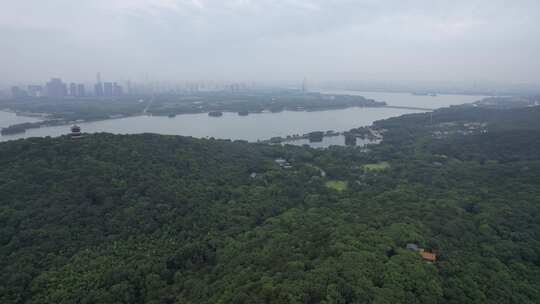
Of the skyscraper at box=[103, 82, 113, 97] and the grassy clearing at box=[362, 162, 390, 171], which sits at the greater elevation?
the skyscraper at box=[103, 82, 113, 97]

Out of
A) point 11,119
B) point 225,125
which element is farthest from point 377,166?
point 11,119

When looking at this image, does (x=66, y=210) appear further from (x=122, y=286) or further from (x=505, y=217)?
(x=505, y=217)

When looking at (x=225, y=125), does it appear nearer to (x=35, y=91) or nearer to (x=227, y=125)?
(x=227, y=125)

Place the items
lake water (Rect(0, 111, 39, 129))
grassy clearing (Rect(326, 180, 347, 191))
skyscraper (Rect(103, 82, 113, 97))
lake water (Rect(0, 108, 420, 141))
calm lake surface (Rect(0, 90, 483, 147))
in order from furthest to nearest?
skyscraper (Rect(103, 82, 113, 97))
lake water (Rect(0, 111, 39, 129))
lake water (Rect(0, 108, 420, 141))
calm lake surface (Rect(0, 90, 483, 147))
grassy clearing (Rect(326, 180, 347, 191))

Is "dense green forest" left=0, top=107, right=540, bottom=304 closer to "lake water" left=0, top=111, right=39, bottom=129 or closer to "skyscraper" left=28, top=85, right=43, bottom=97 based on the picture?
"lake water" left=0, top=111, right=39, bottom=129

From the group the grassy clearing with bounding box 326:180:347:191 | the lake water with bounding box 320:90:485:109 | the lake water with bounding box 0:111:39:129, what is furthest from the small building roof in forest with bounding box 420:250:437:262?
the lake water with bounding box 320:90:485:109
